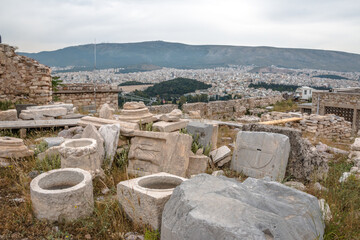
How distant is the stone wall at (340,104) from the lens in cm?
1567

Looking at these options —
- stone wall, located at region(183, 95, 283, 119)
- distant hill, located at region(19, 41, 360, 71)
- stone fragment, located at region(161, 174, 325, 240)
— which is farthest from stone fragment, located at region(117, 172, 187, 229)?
distant hill, located at region(19, 41, 360, 71)

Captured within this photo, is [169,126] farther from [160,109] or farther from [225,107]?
[225,107]

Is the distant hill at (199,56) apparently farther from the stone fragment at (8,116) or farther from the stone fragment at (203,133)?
the stone fragment at (203,133)

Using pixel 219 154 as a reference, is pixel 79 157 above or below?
above

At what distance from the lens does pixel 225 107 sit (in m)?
17.2

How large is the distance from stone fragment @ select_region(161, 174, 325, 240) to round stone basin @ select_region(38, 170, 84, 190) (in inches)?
70.8

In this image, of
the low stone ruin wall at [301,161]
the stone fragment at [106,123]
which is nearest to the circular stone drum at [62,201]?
the stone fragment at [106,123]

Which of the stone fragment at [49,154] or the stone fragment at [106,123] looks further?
the stone fragment at [106,123]

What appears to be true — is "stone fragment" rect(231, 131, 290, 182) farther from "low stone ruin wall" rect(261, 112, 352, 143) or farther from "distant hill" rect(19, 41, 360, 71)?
"distant hill" rect(19, 41, 360, 71)

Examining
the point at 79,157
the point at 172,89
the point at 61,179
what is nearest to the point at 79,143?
the point at 79,157

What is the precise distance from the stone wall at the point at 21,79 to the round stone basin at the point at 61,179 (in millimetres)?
9354

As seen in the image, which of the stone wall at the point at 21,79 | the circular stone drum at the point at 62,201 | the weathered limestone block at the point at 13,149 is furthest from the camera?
the stone wall at the point at 21,79

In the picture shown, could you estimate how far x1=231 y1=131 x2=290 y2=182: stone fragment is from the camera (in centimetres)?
515

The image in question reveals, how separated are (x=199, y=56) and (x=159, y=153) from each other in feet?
470
